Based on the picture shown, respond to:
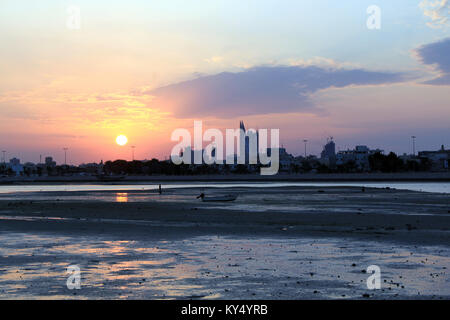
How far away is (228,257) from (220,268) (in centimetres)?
267

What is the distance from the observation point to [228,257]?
74.0 ft

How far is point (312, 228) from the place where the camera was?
3416 cm

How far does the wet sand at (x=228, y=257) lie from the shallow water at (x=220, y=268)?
32mm

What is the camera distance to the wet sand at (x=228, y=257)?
1623cm

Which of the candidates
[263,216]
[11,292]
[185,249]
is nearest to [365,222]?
[263,216]

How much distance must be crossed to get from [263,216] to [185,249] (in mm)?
19115

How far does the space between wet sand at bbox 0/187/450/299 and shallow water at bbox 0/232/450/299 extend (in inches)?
1.3

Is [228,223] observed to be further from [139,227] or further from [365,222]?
[365,222]

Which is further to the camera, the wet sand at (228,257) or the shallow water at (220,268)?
the wet sand at (228,257)

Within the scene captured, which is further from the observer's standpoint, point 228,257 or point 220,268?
point 228,257

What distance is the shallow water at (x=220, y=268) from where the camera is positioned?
1596cm

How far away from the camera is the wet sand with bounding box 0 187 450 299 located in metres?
16.2

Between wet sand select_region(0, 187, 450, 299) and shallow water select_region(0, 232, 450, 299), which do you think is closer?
shallow water select_region(0, 232, 450, 299)
